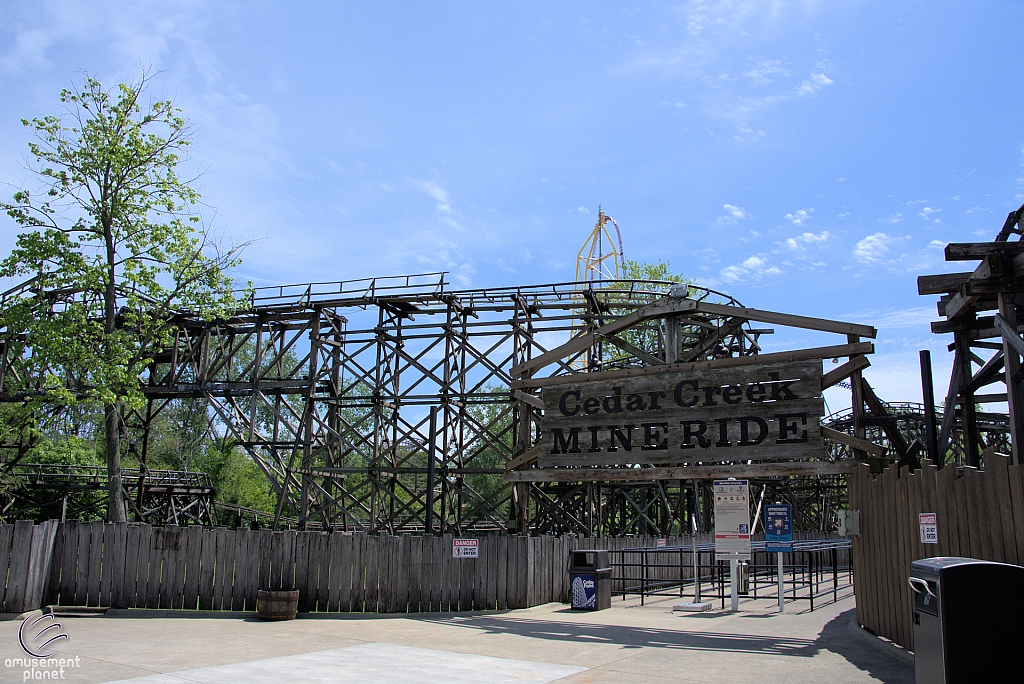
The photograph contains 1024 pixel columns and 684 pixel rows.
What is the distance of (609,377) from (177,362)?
20.9 meters

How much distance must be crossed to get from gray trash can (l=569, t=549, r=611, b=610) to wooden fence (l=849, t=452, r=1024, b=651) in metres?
4.62

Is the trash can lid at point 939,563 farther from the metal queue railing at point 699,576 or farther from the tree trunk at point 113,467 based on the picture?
the tree trunk at point 113,467

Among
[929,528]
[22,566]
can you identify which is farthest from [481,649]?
[22,566]

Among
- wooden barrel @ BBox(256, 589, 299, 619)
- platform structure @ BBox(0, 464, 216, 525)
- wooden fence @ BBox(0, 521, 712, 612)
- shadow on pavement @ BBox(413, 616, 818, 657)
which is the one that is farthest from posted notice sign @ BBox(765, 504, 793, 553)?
platform structure @ BBox(0, 464, 216, 525)

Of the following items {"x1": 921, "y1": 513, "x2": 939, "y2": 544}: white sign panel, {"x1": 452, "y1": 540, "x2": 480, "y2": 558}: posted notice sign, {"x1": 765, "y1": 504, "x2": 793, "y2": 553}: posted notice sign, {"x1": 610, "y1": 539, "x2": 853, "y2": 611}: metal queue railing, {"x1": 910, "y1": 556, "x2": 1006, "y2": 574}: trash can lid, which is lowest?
{"x1": 610, "y1": 539, "x2": 853, "y2": 611}: metal queue railing

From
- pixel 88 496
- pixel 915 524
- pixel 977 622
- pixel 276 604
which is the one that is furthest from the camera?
pixel 88 496

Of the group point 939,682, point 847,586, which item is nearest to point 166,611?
point 939,682

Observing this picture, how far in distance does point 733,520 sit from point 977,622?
7968mm

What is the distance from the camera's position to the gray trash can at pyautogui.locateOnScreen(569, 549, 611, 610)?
1431cm

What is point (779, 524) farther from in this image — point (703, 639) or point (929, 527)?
point (929, 527)

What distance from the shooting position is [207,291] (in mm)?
21938

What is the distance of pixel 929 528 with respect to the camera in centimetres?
793

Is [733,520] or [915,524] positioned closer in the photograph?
[915,524]

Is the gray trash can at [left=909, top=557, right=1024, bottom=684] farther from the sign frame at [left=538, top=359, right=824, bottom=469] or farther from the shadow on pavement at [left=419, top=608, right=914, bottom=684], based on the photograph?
the sign frame at [left=538, top=359, right=824, bottom=469]
